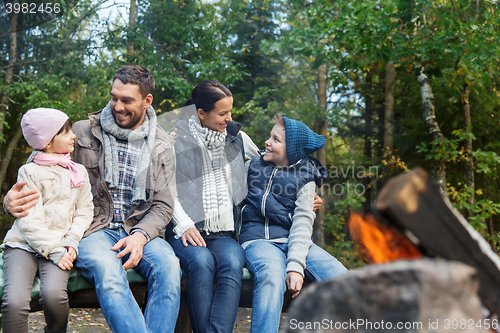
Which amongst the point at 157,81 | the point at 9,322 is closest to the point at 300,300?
the point at 9,322

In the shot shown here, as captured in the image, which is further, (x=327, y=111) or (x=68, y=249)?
(x=327, y=111)

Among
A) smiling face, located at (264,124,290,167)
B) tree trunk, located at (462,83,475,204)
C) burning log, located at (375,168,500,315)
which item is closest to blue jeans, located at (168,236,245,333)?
smiling face, located at (264,124,290,167)

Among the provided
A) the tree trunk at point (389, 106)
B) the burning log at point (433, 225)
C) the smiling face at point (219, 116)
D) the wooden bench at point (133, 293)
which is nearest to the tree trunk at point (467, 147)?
the tree trunk at point (389, 106)

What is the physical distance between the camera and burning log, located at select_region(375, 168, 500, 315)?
2.65 ft

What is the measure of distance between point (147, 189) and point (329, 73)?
3.69 metres

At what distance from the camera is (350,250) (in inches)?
246

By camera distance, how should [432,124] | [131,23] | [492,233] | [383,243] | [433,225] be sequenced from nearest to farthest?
[433,225], [383,243], [432,124], [492,233], [131,23]

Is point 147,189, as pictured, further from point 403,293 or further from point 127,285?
point 403,293

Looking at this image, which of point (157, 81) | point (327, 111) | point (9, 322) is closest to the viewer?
point (9, 322)

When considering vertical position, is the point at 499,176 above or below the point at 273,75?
below

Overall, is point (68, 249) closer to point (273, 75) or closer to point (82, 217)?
point (82, 217)

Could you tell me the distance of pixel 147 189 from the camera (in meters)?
2.33

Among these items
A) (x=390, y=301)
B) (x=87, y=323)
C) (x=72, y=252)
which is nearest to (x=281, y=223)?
(x=72, y=252)

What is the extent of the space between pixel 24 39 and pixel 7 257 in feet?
16.3
